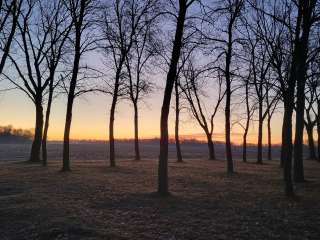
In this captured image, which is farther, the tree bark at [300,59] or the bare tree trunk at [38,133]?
the bare tree trunk at [38,133]

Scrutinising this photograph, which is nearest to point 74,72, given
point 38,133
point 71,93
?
point 71,93

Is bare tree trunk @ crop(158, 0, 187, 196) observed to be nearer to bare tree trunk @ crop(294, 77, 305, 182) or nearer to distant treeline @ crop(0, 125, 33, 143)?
bare tree trunk @ crop(294, 77, 305, 182)

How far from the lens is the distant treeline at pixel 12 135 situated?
13700 cm

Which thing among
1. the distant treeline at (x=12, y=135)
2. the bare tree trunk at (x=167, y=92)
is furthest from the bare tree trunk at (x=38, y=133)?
the distant treeline at (x=12, y=135)

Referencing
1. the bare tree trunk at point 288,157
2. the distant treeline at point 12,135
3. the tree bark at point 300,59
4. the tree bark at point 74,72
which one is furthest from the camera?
the distant treeline at point 12,135

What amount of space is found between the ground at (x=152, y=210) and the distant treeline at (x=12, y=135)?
123 metres

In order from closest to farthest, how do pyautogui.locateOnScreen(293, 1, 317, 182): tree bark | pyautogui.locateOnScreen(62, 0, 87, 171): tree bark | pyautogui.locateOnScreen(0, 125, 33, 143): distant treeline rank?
pyautogui.locateOnScreen(293, 1, 317, 182): tree bark, pyautogui.locateOnScreen(62, 0, 87, 171): tree bark, pyautogui.locateOnScreen(0, 125, 33, 143): distant treeline

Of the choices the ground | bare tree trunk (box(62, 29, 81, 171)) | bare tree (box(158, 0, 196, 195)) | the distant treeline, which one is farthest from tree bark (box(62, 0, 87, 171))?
the distant treeline

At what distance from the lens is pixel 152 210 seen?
13797 millimetres

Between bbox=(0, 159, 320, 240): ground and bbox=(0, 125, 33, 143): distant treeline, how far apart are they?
122794mm

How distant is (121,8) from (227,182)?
17.8 metres

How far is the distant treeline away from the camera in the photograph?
137000mm

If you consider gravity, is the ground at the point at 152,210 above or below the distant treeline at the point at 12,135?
below

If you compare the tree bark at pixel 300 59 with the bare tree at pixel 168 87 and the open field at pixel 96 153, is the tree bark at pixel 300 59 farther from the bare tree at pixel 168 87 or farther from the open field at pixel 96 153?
the open field at pixel 96 153
